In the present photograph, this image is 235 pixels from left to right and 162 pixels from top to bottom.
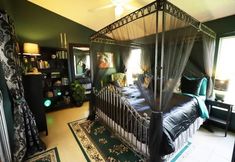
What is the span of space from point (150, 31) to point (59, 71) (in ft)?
10.7

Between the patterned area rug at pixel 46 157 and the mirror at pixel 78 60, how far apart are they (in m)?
2.69

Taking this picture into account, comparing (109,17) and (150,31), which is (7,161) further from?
(109,17)

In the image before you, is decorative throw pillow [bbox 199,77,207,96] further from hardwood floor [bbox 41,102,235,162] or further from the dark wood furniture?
the dark wood furniture

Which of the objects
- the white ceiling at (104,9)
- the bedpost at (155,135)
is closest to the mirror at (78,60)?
the white ceiling at (104,9)

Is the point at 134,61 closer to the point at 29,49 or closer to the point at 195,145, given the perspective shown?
the point at 195,145

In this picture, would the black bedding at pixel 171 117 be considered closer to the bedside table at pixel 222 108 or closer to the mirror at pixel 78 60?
the bedside table at pixel 222 108

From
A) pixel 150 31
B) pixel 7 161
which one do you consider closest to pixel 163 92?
pixel 150 31

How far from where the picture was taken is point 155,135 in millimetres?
1465

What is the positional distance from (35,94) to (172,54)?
254 cm

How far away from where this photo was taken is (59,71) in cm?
409

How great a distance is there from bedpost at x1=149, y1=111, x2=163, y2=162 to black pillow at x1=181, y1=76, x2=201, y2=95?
1.85 m

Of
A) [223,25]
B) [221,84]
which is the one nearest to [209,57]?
[221,84]

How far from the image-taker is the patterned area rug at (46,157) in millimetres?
1967

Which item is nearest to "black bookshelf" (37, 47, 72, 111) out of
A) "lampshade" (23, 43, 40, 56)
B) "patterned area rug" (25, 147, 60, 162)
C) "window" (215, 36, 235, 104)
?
"lampshade" (23, 43, 40, 56)
